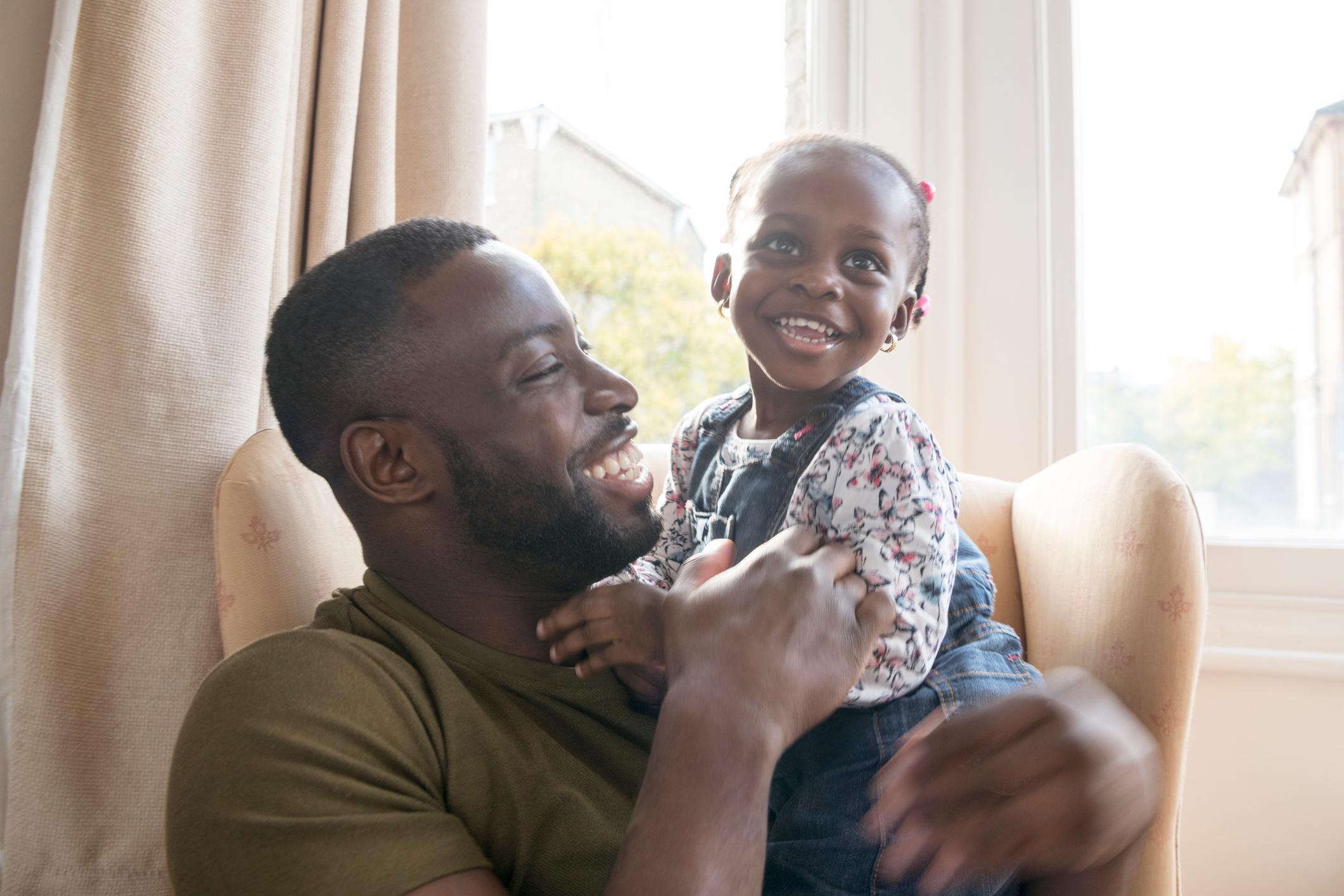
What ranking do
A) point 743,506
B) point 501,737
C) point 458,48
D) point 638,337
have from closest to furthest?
point 501,737 < point 743,506 < point 458,48 < point 638,337

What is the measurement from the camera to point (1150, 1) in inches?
94.3

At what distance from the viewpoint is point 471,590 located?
118cm

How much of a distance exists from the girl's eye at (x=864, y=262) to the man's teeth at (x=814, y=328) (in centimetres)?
11

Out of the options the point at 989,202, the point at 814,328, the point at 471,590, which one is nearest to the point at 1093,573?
the point at 814,328

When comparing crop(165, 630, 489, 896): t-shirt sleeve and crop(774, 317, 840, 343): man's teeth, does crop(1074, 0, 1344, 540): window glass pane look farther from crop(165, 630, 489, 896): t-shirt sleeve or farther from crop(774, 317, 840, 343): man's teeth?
crop(165, 630, 489, 896): t-shirt sleeve

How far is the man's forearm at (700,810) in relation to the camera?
0.80 m

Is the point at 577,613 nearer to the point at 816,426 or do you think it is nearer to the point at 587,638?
the point at 587,638

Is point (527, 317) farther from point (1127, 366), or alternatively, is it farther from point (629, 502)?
point (1127, 366)

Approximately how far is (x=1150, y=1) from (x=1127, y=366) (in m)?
0.92

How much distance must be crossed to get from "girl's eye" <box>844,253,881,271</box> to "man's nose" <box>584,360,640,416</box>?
40 centimetres

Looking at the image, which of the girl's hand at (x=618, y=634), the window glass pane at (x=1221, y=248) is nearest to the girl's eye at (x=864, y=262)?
the girl's hand at (x=618, y=634)

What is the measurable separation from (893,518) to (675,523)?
470 millimetres

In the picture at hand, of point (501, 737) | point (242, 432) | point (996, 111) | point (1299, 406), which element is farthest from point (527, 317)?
point (1299, 406)

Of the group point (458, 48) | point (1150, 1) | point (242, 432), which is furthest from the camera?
point (1150, 1)
